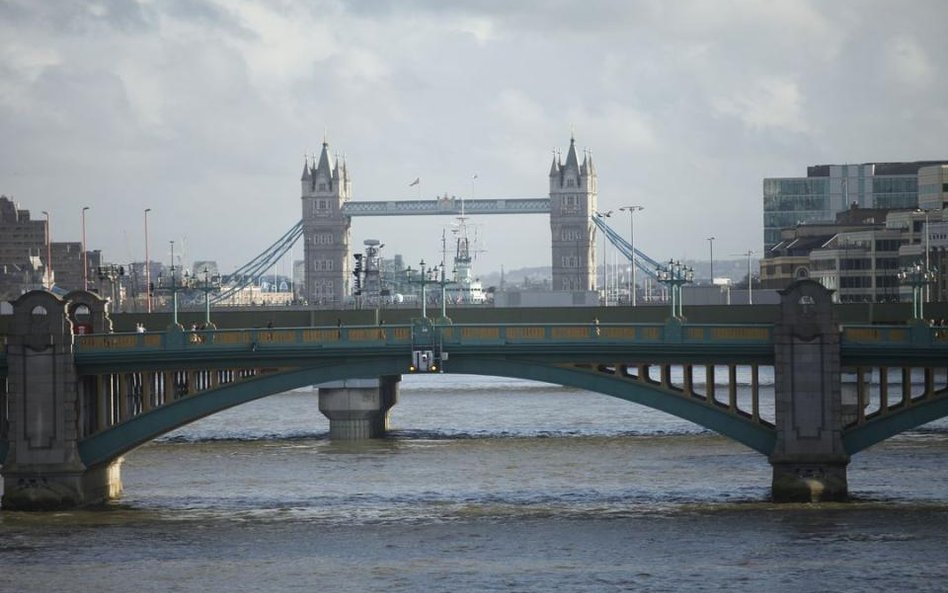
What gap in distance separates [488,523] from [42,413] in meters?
17.4

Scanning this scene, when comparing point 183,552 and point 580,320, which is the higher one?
point 580,320

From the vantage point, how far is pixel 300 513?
74250 millimetres

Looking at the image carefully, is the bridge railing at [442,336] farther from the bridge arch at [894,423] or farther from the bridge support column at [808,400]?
the bridge arch at [894,423]

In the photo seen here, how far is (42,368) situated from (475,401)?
238 feet

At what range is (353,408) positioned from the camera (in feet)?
359

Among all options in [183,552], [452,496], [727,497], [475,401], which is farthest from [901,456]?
[475,401]

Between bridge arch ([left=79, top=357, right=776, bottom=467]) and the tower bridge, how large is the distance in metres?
0.05

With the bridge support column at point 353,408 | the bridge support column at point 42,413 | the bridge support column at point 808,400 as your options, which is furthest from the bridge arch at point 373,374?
the bridge support column at point 353,408

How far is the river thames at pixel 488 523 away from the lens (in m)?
60.5

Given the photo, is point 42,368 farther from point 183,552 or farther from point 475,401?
point 475,401

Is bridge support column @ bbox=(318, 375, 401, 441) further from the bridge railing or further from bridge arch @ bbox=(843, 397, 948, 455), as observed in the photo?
bridge arch @ bbox=(843, 397, 948, 455)

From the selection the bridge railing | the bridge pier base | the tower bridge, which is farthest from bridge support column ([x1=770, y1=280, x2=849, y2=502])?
the bridge pier base

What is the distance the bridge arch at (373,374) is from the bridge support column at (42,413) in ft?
3.45

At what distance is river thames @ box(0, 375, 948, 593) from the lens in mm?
60531
